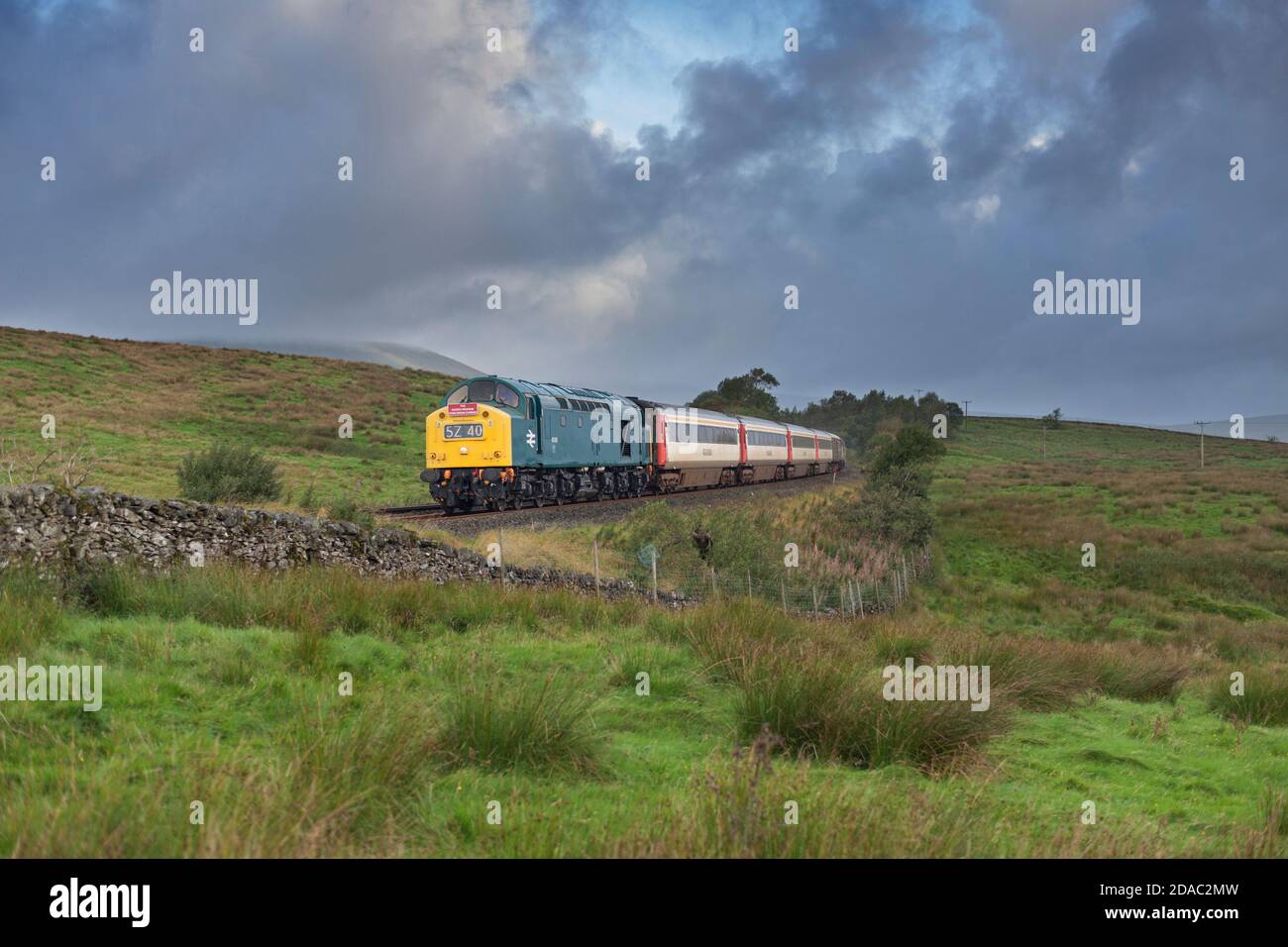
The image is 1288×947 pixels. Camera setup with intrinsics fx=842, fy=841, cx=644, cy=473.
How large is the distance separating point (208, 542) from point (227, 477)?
9100 millimetres

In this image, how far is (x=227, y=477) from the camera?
18.8m

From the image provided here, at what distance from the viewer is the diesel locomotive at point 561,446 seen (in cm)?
2202

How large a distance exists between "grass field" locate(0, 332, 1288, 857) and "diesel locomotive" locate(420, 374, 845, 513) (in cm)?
1108

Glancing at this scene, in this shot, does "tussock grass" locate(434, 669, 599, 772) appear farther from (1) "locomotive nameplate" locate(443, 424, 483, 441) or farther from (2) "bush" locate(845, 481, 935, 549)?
(2) "bush" locate(845, 481, 935, 549)

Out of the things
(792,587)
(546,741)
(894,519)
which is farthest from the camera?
(894,519)

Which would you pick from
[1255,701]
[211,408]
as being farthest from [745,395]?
[1255,701]

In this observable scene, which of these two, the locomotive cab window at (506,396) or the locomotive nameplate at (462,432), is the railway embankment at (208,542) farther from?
the locomotive cab window at (506,396)

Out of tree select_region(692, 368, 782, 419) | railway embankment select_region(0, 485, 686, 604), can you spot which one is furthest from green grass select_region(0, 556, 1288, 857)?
tree select_region(692, 368, 782, 419)

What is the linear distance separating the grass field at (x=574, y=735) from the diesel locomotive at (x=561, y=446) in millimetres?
11075

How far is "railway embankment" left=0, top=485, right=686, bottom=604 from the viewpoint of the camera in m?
8.68

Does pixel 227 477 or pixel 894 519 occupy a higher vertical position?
pixel 227 477

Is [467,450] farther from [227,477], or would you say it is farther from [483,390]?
[227,477]
